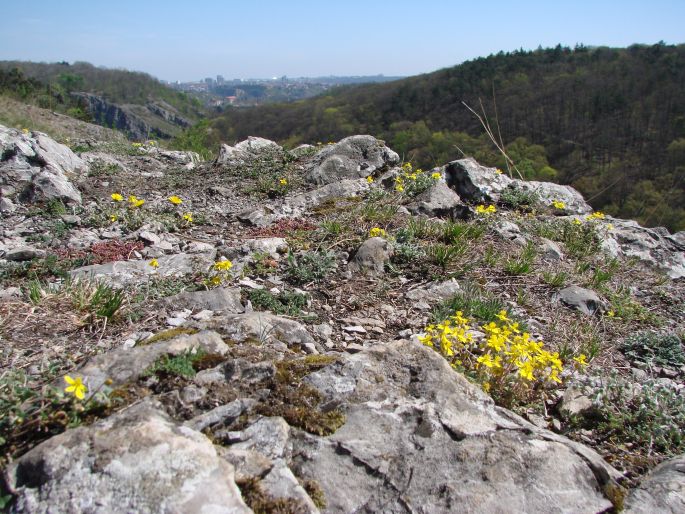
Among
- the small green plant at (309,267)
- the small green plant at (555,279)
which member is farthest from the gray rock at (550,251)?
the small green plant at (309,267)

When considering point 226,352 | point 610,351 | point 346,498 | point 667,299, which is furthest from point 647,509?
point 667,299

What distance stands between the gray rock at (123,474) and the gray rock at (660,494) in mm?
1528

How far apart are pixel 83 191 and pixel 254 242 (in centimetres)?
417

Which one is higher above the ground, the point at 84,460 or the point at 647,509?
the point at 84,460

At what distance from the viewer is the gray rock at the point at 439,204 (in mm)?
6812

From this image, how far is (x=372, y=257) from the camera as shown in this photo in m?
4.84

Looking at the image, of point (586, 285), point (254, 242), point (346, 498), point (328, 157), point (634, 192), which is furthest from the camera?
point (634, 192)

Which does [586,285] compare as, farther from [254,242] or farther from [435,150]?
[435,150]

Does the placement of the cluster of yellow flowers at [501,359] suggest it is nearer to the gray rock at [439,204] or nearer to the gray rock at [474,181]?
the gray rock at [439,204]

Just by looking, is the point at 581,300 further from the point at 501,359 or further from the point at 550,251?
the point at 501,359

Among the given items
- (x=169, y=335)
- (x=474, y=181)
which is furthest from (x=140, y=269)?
(x=474, y=181)

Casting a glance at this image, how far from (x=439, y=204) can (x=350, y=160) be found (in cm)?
287

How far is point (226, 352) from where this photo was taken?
252 cm

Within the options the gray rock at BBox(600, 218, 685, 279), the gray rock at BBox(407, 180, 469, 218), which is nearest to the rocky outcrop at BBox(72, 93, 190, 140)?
the gray rock at BBox(407, 180, 469, 218)
